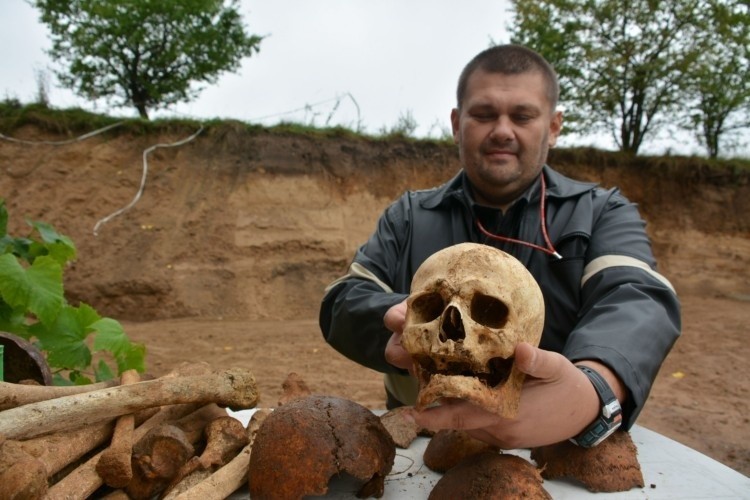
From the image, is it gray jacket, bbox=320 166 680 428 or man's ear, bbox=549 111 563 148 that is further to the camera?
man's ear, bbox=549 111 563 148

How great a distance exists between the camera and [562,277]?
2.73 metres

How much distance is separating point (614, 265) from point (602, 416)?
0.78 meters

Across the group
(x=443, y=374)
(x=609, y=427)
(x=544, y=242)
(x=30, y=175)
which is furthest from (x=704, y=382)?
(x=30, y=175)

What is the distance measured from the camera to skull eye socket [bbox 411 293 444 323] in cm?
176

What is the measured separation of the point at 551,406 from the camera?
68.2 inches

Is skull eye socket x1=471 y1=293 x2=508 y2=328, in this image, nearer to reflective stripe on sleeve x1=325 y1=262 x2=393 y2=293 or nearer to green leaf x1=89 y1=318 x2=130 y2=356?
reflective stripe on sleeve x1=325 y1=262 x2=393 y2=293

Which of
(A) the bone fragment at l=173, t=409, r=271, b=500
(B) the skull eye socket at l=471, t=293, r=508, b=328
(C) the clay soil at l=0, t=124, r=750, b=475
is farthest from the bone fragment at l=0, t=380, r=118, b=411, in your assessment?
(C) the clay soil at l=0, t=124, r=750, b=475

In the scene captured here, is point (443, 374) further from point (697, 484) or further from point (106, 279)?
point (106, 279)

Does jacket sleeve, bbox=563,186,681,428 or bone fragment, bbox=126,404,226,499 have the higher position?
jacket sleeve, bbox=563,186,681,428

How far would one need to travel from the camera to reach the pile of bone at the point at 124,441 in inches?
70.3

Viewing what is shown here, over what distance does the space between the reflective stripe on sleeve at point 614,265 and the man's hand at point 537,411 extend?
0.77 metres

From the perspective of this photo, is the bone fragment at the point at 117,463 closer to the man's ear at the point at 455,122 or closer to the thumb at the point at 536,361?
the thumb at the point at 536,361

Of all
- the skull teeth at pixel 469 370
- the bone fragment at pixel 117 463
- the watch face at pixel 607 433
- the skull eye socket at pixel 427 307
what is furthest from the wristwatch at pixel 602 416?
the bone fragment at pixel 117 463

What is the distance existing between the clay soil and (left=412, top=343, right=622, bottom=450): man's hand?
5258mm
